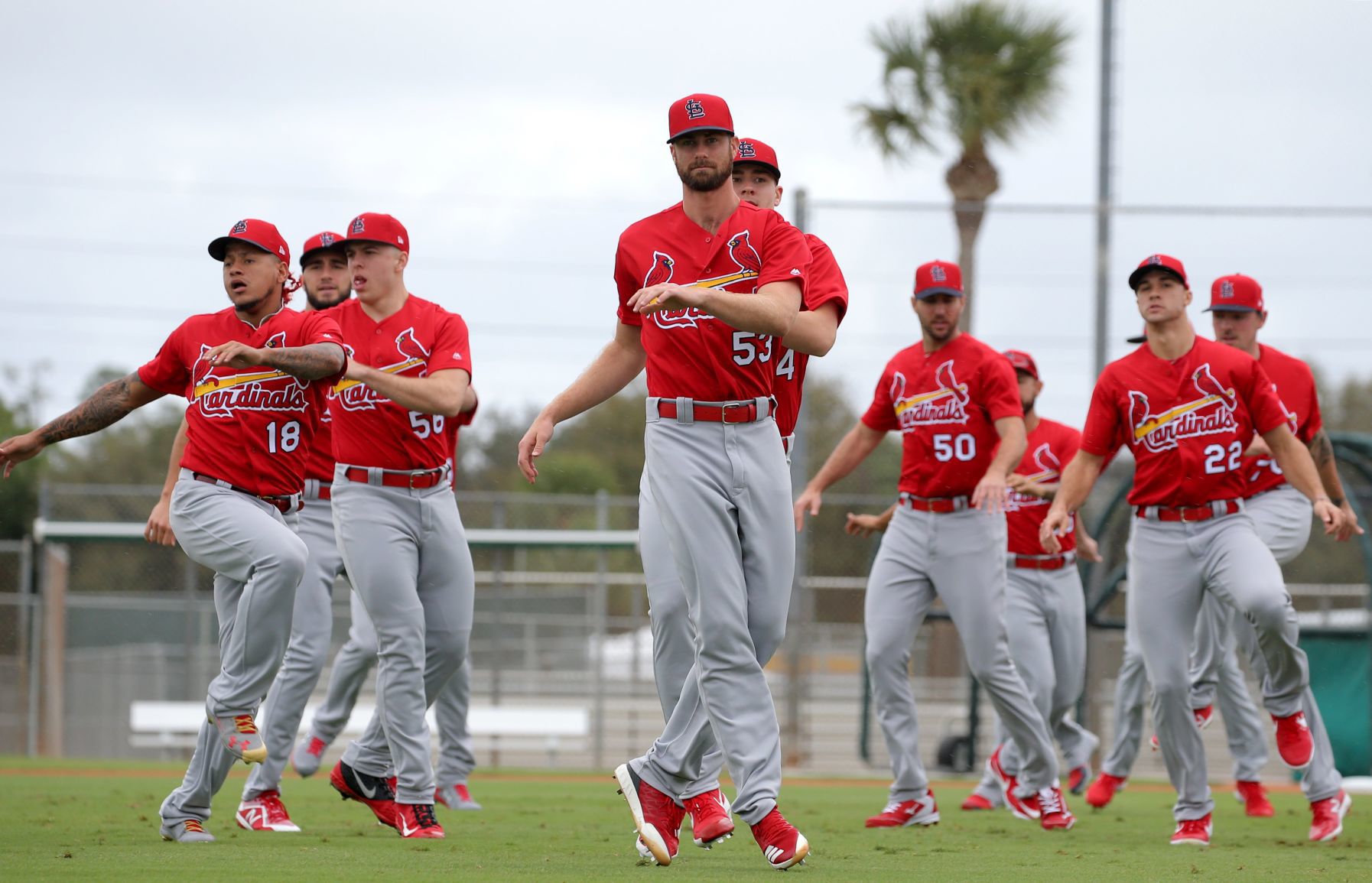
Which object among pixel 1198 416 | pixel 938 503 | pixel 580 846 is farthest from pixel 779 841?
pixel 938 503

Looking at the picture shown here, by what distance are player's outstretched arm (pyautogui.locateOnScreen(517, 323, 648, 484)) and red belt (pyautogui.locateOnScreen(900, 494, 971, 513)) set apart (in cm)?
277

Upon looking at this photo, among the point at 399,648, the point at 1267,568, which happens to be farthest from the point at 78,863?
the point at 1267,568

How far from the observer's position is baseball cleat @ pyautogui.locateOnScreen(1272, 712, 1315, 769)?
23.2 ft

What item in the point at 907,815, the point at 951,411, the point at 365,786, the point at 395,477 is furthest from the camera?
the point at 951,411

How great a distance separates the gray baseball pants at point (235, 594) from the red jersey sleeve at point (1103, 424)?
349 cm

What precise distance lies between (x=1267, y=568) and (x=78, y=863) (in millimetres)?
4773

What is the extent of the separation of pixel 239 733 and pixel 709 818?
69.7 inches

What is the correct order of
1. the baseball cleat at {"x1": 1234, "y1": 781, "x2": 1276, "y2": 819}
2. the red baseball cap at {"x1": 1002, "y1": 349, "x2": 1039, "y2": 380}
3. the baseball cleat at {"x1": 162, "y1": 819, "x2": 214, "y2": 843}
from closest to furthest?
the baseball cleat at {"x1": 162, "y1": 819, "x2": 214, "y2": 843} → the baseball cleat at {"x1": 1234, "y1": 781, "x2": 1276, "y2": 819} → the red baseball cap at {"x1": 1002, "y1": 349, "x2": 1039, "y2": 380}

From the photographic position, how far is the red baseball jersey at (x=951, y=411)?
8094mm

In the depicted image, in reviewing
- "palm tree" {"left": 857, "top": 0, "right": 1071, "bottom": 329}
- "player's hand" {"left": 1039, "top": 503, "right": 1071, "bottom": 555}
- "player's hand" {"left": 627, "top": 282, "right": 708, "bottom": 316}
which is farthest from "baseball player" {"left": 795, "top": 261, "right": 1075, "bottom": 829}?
"palm tree" {"left": 857, "top": 0, "right": 1071, "bottom": 329}

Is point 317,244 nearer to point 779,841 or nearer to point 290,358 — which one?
point 290,358

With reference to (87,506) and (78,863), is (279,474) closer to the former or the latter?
(78,863)

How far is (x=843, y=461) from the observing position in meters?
8.37

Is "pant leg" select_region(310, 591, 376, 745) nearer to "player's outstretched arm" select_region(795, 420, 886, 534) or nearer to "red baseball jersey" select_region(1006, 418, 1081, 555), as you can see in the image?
"player's outstretched arm" select_region(795, 420, 886, 534)
